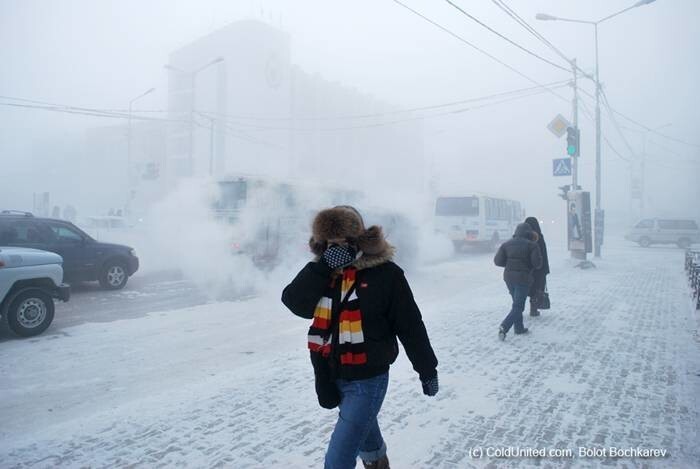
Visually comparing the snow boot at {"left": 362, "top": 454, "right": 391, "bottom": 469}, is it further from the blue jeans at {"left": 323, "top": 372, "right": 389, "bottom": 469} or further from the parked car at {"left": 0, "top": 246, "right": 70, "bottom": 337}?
the parked car at {"left": 0, "top": 246, "right": 70, "bottom": 337}

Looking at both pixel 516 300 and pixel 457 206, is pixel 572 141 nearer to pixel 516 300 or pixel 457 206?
pixel 457 206

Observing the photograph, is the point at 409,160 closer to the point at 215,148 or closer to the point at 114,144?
the point at 215,148

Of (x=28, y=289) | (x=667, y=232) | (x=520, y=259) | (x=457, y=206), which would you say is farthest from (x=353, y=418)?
(x=667, y=232)

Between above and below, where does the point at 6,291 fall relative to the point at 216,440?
above

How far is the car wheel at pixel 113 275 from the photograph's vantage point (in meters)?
10.8

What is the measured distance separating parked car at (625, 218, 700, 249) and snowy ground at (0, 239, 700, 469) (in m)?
25.0

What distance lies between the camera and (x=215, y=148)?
145 ft

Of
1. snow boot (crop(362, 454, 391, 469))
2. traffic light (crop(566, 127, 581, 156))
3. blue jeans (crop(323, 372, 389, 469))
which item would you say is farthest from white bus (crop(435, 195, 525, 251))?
blue jeans (crop(323, 372, 389, 469))

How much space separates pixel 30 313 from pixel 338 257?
6305 millimetres

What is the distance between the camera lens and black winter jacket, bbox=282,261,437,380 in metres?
2.50

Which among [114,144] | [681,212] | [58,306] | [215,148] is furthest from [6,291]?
[681,212]

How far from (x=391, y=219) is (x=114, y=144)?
55819 mm

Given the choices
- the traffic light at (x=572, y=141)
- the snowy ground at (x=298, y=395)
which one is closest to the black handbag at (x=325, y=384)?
the snowy ground at (x=298, y=395)

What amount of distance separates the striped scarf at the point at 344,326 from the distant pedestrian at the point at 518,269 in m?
5.00
